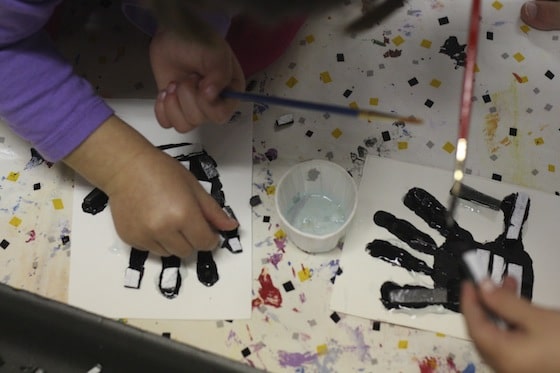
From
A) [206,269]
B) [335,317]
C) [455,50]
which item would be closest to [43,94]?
[206,269]

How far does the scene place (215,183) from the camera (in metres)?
0.61

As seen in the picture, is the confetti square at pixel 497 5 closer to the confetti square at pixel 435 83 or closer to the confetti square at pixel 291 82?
the confetti square at pixel 435 83

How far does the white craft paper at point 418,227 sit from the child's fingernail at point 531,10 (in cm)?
22

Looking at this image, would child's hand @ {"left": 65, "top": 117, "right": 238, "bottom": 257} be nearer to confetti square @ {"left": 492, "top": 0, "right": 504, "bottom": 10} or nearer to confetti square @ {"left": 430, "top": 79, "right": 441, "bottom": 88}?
confetti square @ {"left": 430, "top": 79, "right": 441, "bottom": 88}

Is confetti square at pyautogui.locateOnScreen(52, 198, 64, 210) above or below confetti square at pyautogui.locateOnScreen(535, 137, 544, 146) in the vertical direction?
below

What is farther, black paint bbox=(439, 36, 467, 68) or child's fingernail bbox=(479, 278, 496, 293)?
black paint bbox=(439, 36, 467, 68)

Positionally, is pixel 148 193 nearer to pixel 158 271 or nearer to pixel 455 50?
pixel 158 271

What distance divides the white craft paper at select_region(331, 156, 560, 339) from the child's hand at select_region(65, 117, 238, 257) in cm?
13

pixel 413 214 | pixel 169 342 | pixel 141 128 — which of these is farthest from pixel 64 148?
pixel 413 214

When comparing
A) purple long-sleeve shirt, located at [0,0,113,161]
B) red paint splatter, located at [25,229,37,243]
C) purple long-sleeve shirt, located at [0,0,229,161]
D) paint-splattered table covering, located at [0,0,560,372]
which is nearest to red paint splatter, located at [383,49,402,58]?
paint-splattered table covering, located at [0,0,560,372]

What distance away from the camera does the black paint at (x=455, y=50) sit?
66 cm

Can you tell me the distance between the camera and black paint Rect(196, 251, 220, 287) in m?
0.56

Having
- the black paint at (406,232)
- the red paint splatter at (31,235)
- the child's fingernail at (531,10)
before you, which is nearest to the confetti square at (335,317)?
the black paint at (406,232)

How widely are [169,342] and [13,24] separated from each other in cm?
32
